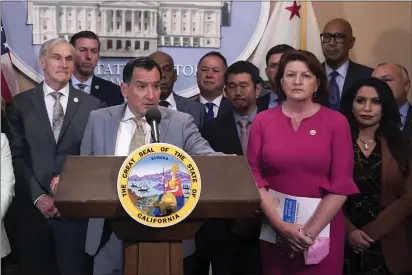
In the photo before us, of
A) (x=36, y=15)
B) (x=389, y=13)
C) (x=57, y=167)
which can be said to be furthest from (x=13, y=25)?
(x=389, y=13)

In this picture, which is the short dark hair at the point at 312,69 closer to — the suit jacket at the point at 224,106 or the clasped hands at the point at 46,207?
the suit jacket at the point at 224,106

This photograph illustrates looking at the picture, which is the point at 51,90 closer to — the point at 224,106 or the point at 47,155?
the point at 47,155

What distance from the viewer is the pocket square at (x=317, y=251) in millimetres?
2469

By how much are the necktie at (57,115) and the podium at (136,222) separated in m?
1.36

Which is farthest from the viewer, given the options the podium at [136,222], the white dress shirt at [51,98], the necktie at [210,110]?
the necktie at [210,110]

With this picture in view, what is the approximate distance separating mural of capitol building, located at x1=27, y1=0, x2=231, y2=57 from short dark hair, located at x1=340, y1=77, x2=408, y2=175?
1.59 metres

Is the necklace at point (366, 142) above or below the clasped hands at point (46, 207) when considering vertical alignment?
above

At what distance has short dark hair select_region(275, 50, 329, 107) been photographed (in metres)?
2.58

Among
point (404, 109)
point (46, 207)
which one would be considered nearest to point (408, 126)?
point (404, 109)

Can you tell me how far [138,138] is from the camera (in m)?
2.54

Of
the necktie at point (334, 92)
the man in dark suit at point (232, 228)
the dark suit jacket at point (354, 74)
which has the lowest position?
the man in dark suit at point (232, 228)

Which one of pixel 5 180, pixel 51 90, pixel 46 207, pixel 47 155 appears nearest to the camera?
pixel 5 180

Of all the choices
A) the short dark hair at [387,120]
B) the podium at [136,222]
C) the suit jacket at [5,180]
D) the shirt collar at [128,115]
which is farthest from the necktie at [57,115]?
the short dark hair at [387,120]

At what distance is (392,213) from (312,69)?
2.83 ft
